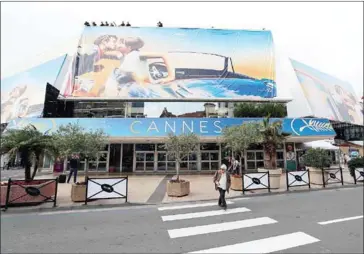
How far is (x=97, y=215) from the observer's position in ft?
25.5

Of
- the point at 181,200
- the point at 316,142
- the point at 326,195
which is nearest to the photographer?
the point at 181,200

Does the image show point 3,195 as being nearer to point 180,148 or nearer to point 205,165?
point 180,148

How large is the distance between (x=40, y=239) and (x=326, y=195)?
1119cm

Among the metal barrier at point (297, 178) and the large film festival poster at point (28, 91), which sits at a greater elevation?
the large film festival poster at point (28, 91)

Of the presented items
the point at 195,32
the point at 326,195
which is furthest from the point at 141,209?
the point at 195,32

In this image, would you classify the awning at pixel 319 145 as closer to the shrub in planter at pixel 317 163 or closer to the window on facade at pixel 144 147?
the shrub in planter at pixel 317 163

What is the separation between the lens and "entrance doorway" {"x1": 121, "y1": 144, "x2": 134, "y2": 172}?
2261 centimetres

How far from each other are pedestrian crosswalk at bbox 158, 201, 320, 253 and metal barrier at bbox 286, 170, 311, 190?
14.3 feet

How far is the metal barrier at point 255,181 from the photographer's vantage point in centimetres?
1137

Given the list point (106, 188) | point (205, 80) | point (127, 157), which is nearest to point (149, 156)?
point (127, 157)

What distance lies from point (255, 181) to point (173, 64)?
1998cm

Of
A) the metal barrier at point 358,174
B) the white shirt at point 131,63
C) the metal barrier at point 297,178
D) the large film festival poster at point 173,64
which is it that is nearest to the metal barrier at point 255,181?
the metal barrier at point 297,178

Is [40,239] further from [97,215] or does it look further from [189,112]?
[189,112]

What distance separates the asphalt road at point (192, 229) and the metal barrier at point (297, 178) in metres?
3.12
